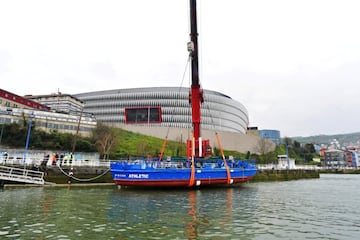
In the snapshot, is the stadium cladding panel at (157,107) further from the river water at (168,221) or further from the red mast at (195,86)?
the river water at (168,221)

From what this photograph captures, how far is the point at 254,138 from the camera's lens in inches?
A: 3792

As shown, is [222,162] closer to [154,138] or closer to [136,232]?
[136,232]

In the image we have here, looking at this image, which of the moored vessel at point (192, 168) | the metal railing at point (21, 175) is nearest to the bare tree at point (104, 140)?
the metal railing at point (21, 175)


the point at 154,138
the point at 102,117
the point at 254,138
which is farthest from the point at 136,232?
the point at 102,117

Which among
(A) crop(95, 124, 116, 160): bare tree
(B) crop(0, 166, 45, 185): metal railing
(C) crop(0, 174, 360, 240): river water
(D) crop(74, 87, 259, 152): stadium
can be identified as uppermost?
(D) crop(74, 87, 259, 152): stadium

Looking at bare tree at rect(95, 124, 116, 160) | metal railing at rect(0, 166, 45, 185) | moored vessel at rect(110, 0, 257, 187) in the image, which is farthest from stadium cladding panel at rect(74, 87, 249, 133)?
metal railing at rect(0, 166, 45, 185)

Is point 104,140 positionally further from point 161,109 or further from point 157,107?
point 161,109

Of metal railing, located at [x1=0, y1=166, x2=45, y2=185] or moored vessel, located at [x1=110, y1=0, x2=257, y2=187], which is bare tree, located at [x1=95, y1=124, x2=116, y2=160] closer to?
metal railing, located at [x1=0, y1=166, x2=45, y2=185]

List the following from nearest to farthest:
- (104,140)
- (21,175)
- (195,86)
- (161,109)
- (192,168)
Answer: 1. (21,175)
2. (192,168)
3. (195,86)
4. (104,140)
5. (161,109)

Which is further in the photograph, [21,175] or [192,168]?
[192,168]

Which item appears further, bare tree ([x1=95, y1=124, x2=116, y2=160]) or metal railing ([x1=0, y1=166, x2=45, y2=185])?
bare tree ([x1=95, y1=124, x2=116, y2=160])

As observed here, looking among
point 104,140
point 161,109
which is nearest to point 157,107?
point 161,109

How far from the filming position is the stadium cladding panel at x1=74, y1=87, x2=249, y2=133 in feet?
334

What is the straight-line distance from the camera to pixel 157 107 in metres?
101
